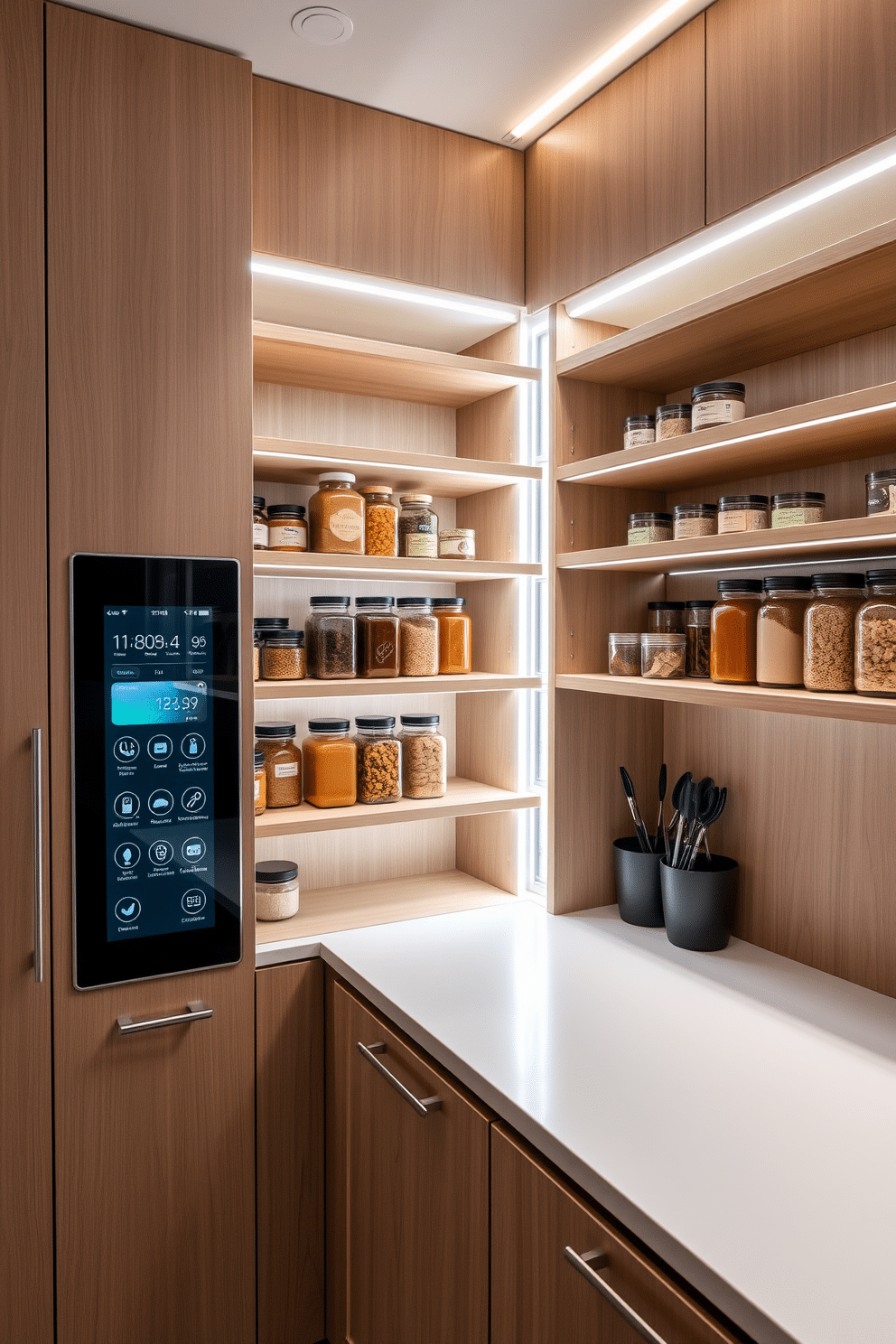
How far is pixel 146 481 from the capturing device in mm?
1567

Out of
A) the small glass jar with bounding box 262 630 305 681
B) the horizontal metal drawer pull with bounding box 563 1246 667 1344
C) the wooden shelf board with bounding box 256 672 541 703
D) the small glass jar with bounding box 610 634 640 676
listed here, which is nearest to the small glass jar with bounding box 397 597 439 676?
the wooden shelf board with bounding box 256 672 541 703

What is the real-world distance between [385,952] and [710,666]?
2.74 ft

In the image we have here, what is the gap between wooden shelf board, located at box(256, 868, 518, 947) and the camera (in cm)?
Result: 191

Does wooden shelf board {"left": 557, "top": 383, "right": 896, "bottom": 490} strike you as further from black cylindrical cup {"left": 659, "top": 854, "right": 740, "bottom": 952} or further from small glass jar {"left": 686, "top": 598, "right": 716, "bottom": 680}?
black cylindrical cup {"left": 659, "top": 854, "right": 740, "bottom": 952}

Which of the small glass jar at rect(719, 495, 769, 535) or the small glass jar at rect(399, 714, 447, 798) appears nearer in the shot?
the small glass jar at rect(719, 495, 769, 535)

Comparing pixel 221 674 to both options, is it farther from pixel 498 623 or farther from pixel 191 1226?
pixel 191 1226

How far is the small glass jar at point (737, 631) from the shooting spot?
1.60 meters

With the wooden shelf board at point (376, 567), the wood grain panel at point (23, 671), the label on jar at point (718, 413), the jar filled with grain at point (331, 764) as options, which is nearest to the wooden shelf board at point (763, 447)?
the label on jar at point (718, 413)

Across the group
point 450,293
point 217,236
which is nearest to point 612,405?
point 450,293

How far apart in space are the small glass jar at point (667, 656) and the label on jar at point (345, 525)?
0.65 metres

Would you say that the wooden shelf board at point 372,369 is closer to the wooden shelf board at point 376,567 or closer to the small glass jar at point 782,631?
the wooden shelf board at point 376,567

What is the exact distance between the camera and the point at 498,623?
7.34 feet

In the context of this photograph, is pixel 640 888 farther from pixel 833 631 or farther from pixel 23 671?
pixel 23 671

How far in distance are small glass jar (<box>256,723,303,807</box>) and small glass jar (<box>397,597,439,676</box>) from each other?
298 mm
